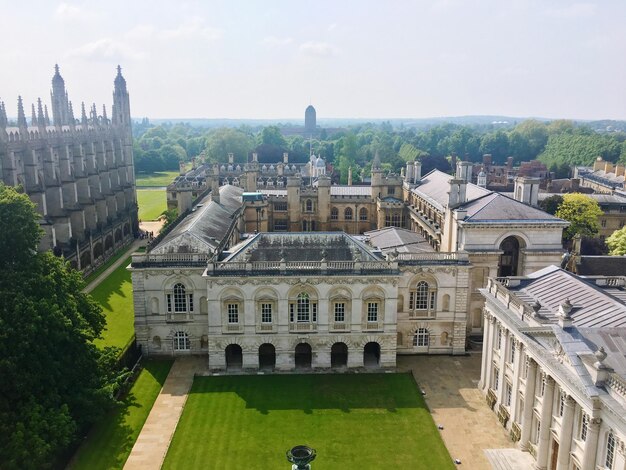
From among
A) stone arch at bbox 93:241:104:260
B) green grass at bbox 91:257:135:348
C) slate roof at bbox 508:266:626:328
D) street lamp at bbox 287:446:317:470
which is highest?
slate roof at bbox 508:266:626:328

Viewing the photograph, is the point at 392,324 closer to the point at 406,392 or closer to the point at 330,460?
the point at 406,392

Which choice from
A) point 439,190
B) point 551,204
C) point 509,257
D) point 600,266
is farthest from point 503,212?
point 551,204

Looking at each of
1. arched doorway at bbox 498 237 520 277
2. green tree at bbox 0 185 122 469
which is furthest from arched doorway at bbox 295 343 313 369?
arched doorway at bbox 498 237 520 277

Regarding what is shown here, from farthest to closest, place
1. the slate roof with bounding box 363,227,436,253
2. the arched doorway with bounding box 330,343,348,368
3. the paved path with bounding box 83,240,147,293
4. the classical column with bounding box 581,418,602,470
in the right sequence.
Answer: the paved path with bounding box 83,240,147,293, the slate roof with bounding box 363,227,436,253, the arched doorway with bounding box 330,343,348,368, the classical column with bounding box 581,418,602,470

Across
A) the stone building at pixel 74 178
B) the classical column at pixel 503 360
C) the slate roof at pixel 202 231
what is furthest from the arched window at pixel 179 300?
the classical column at pixel 503 360

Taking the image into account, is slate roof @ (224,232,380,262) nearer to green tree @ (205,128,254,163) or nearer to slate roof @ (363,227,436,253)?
slate roof @ (363,227,436,253)

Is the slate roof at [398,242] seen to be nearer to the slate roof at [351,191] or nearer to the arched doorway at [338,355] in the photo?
the arched doorway at [338,355]

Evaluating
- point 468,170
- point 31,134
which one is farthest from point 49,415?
point 468,170

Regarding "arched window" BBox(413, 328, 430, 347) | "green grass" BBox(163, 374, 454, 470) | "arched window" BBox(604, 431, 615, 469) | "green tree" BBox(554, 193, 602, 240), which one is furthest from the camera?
"green tree" BBox(554, 193, 602, 240)

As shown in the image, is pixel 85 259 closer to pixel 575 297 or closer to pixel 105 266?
pixel 105 266
